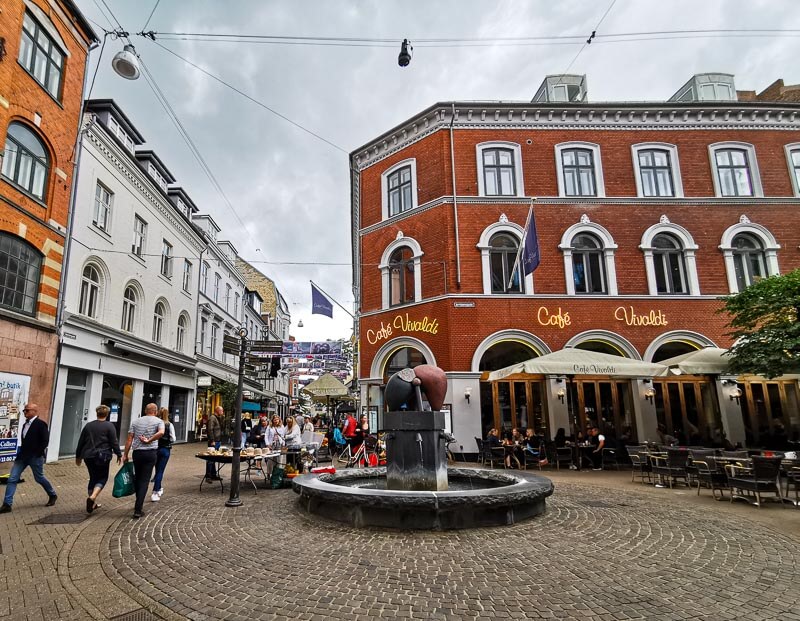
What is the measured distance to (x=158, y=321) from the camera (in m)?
23.1

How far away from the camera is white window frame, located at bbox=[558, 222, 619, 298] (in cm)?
1794

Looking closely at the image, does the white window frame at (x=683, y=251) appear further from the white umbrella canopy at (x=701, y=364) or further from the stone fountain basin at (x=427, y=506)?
the stone fountain basin at (x=427, y=506)

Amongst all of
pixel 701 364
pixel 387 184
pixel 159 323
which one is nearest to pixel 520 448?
pixel 701 364

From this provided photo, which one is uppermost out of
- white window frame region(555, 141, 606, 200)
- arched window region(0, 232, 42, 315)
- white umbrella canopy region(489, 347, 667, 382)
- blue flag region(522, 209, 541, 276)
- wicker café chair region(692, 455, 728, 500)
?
white window frame region(555, 141, 606, 200)

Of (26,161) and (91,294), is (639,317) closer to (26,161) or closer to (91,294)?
(91,294)

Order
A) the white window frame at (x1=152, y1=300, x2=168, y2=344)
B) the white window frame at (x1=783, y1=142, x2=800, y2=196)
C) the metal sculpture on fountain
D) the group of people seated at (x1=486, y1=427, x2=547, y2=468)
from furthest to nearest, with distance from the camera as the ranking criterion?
the white window frame at (x1=152, y1=300, x2=168, y2=344)
the white window frame at (x1=783, y1=142, x2=800, y2=196)
the group of people seated at (x1=486, y1=427, x2=547, y2=468)
the metal sculpture on fountain

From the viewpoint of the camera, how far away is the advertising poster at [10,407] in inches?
478

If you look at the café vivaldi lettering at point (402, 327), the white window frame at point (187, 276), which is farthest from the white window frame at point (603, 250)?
the white window frame at point (187, 276)

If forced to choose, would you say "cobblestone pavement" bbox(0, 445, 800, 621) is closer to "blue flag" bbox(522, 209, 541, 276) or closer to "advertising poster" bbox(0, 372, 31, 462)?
"advertising poster" bbox(0, 372, 31, 462)

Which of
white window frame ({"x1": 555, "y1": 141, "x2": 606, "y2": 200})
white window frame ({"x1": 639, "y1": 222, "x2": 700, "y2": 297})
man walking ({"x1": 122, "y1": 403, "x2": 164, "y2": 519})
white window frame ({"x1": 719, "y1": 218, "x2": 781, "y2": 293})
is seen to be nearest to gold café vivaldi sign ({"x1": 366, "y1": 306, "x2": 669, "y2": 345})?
white window frame ({"x1": 639, "y1": 222, "x2": 700, "y2": 297})

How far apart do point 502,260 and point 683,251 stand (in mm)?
7180

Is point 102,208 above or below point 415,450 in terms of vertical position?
above

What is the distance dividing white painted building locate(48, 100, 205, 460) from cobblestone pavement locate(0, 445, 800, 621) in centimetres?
957

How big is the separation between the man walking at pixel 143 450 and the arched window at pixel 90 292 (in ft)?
37.2
